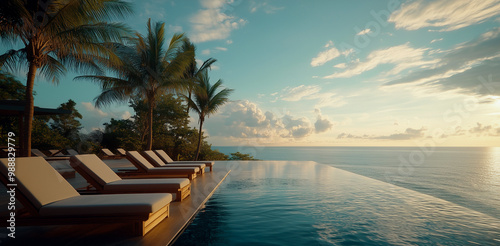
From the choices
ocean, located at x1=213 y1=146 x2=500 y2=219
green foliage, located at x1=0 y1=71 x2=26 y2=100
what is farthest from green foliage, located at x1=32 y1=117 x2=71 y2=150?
ocean, located at x1=213 y1=146 x2=500 y2=219

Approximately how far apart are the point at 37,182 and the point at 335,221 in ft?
12.0

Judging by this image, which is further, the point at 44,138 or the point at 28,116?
the point at 44,138

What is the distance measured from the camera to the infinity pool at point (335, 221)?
297cm

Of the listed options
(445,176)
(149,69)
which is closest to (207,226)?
(149,69)

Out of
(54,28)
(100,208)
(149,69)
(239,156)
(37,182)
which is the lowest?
(239,156)

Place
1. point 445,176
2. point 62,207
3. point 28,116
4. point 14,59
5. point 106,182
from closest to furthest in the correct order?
1. point 62,207
2. point 106,182
3. point 28,116
4. point 14,59
5. point 445,176

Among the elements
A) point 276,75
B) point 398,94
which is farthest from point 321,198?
point 398,94

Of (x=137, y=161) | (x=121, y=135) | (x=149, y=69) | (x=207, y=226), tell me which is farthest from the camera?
(x=121, y=135)

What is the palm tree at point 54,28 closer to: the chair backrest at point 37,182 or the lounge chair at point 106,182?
the lounge chair at point 106,182

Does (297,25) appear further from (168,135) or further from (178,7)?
(168,135)

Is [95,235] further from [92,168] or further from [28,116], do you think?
[28,116]

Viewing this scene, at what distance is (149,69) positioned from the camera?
38.3 ft

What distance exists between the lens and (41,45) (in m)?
6.82

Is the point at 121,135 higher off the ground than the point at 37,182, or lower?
higher
